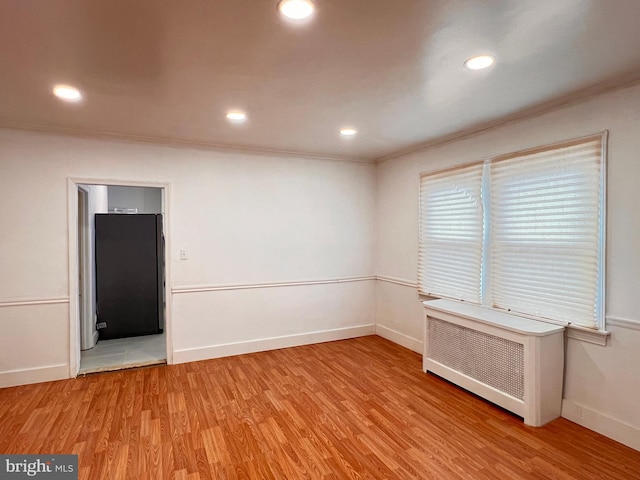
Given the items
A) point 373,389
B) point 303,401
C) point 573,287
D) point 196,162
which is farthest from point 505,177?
point 196,162

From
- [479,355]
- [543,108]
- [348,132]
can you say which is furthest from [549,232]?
[348,132]

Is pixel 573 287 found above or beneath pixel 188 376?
above

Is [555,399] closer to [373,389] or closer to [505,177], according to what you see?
[373,389]

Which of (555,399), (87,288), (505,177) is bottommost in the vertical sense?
(555,399)

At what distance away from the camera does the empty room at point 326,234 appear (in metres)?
1.85

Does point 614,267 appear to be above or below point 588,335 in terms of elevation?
above

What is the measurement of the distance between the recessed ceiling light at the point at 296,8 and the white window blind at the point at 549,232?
2.22 m

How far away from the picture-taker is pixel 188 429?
2592mm

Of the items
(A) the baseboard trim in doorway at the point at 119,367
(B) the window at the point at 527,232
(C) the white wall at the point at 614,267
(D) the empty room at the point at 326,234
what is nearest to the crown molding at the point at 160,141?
(D) the empty room at the point at 326,234

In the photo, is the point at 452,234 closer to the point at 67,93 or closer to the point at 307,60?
the point at 307,60

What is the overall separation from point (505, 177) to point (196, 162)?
10.3 ft

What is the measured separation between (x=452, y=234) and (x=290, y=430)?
2.45 meters

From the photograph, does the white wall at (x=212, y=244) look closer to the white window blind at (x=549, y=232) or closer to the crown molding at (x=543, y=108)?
the crown molding at (x=543, y=108)

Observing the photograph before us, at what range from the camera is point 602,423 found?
98.3 inches
